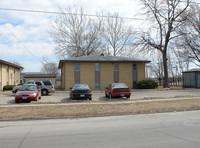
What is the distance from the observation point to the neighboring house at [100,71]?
100ft

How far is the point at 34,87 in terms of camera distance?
1722 centimetres

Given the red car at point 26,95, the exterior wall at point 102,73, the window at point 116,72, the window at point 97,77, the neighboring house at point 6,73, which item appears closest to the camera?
the red car at point 26,95

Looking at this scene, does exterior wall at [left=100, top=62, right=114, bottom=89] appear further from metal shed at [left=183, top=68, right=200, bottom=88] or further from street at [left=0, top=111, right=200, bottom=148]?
street at [left=0, top=111, right=200, bottom=148]

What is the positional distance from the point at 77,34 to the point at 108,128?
38.9m

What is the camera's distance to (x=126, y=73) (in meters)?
32.2

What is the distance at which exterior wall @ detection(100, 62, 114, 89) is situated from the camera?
103 feet

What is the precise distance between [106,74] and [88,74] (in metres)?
2.81

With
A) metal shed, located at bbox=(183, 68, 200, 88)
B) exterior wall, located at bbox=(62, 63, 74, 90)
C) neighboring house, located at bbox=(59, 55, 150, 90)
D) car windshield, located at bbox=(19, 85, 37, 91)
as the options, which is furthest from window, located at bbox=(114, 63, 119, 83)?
car windshield, located at bbox=(19, 85, 37, 91)

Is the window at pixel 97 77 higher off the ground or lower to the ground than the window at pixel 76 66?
lower

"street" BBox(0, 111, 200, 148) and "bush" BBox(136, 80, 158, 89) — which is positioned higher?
"bush" BBox(136, 80, 158, 89)

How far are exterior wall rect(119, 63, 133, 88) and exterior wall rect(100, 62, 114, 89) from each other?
4.75 ft

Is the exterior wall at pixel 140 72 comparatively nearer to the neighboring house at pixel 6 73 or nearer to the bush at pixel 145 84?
the bush at pixel 145 84

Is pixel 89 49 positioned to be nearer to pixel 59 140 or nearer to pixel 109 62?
pixel 109 62

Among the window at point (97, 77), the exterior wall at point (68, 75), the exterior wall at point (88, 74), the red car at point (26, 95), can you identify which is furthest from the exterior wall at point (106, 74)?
the red car at point (26, 95)
